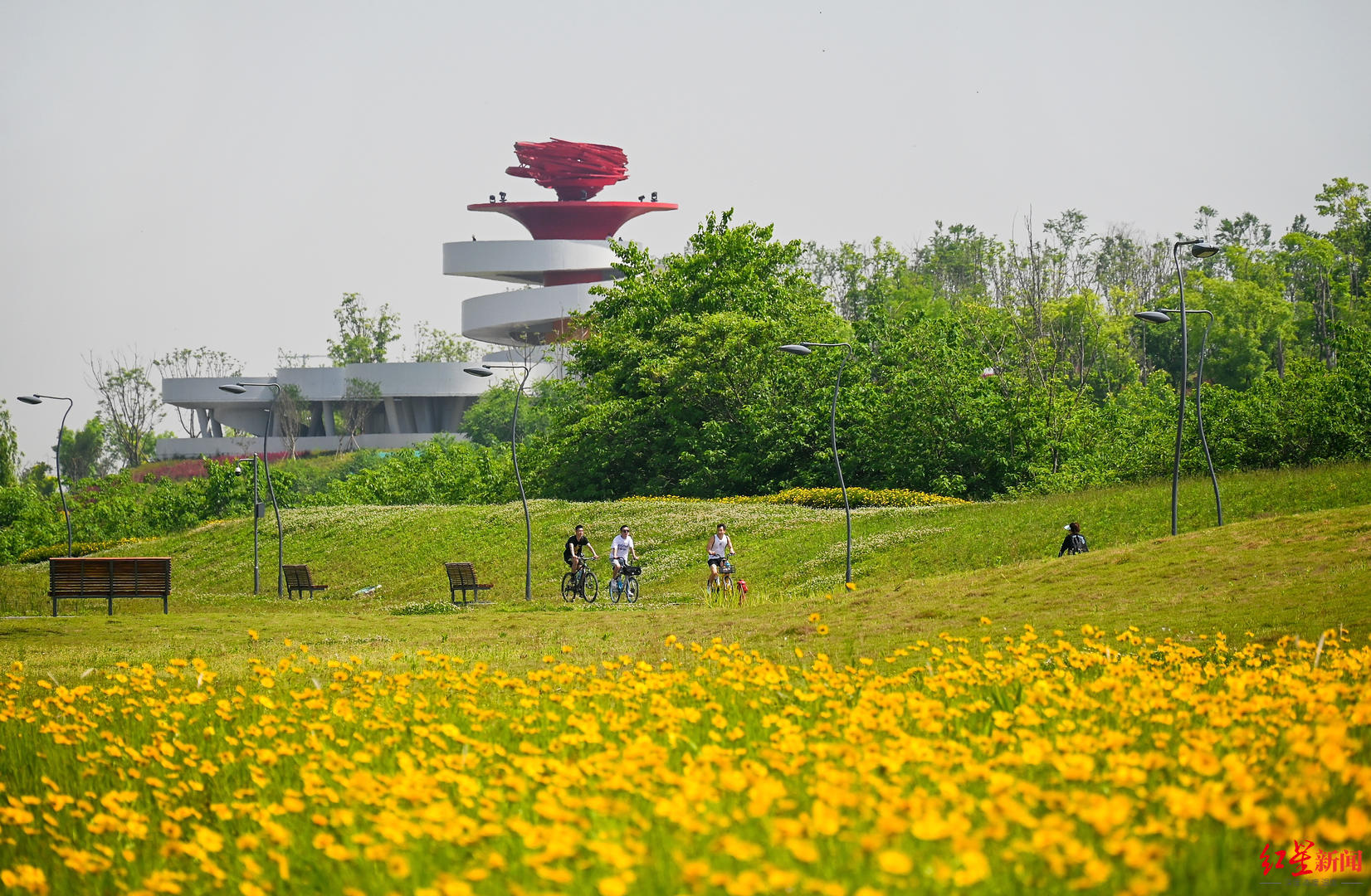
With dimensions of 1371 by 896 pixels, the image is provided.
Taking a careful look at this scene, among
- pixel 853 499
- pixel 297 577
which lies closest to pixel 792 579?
pixel 853 499

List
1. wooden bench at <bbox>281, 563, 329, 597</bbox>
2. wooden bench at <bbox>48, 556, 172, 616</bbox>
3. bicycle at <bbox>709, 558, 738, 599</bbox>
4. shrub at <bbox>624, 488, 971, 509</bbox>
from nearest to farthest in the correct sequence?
wooden bench at <bbox>48, 556, 172, 616</bbox>
bicycle at <bbox>709, 558, 738, 599</bbox>
wooden bench at <bbox>281, 563, 329, 597</bbox>
shrub at <bbox>624, 488, 971, 509</bbox>

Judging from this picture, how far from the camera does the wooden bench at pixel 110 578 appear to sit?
2097 cm

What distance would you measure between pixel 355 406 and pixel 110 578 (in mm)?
69066

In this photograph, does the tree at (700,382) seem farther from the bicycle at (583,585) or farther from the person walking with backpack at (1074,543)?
the person walking with backpack at (1074,543)

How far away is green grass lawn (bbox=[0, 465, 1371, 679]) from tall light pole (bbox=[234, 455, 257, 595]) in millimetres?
418

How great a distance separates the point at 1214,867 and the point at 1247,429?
28893 millimetres

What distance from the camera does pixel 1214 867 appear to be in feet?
11.6

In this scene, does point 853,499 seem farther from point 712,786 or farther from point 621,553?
point 712,786

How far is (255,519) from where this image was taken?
3325 cm

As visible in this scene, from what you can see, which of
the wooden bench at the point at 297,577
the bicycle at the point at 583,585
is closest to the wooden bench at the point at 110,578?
the wooden bench at the point at 297,577

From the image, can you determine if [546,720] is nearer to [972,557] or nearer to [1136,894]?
[1136,894]

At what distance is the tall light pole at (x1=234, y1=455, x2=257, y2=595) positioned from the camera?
3078 cm

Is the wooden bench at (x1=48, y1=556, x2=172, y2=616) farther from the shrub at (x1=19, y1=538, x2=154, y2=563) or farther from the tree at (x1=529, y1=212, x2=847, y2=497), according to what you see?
the shrub at (x1=19, y1=538, x2=154, y2=563)

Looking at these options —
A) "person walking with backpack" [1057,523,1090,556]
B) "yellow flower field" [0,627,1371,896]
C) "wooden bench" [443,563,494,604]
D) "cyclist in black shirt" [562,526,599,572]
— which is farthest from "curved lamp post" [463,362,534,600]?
"yellow flower field" [0,627,1371,896]
